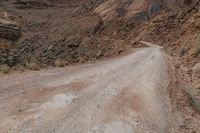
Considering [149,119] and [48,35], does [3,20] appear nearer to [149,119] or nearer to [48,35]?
[48,35]

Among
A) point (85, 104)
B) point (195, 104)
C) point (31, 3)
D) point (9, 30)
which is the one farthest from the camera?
point (31, 3)

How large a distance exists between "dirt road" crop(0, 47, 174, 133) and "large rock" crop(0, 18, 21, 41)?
25455 millimetres

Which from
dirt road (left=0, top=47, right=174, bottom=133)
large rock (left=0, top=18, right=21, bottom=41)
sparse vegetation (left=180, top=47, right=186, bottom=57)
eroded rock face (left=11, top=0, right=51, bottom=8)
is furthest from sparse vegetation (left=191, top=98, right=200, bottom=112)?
eroded rock face (left=11, top=0, right=51, bottom=8)

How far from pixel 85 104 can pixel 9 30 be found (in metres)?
32.0

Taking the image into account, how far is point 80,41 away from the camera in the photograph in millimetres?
38031

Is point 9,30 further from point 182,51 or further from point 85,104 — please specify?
point 85,104

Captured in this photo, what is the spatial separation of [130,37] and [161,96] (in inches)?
970

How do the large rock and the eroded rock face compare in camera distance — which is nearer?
the large rock

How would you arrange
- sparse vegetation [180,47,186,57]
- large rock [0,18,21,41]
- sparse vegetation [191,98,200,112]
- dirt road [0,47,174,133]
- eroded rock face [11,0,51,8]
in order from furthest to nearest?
eroded rock face [11,0,51,8] → large rock [0,18,21,41] → sparse vegetation [180,47,186,57] → sparse vegetation [191,98,200,112] → dirt road [0,47,174,133]

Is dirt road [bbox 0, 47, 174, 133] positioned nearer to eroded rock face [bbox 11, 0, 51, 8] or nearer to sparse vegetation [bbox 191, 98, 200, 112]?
sparse vegetation [bbox 191, 98, 200, 112]

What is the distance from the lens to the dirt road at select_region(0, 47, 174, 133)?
959 cm

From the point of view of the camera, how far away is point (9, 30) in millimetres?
41344

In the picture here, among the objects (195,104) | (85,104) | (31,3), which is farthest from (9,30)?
(85,104)

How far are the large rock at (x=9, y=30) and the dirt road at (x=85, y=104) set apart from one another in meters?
25.5
